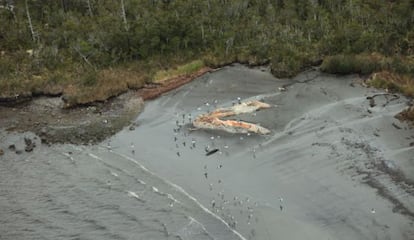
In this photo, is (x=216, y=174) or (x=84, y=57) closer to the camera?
(x=216, y=174)

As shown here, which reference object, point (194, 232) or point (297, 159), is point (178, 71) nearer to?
point (297, 159)

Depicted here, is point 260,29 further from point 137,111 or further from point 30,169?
point 30,169

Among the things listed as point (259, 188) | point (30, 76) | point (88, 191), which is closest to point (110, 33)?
point (30, 76)

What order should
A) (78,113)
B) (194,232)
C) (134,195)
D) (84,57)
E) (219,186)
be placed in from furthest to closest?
(84,57), (78,113), (219,186), (134,195), (194,232)

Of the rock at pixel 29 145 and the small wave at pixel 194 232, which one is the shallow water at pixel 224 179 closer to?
the small wave at pixel 194 232

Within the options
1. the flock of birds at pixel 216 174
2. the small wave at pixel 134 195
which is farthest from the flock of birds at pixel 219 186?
the small wave at pixel 134 195

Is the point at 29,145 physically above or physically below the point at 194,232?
below

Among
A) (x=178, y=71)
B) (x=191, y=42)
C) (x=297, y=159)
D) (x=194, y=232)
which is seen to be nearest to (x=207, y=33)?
(x=191, y=42)
